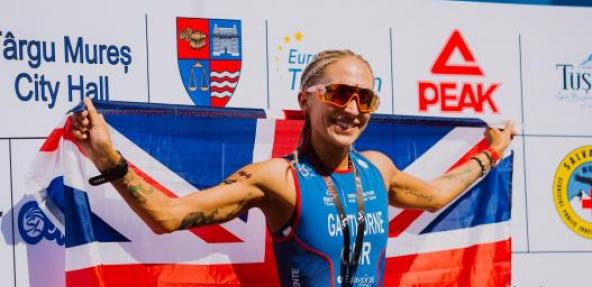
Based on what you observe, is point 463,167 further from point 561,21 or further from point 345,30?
point 561,21

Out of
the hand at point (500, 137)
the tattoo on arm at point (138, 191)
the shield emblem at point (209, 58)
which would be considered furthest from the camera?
the hand at point (500, 137)

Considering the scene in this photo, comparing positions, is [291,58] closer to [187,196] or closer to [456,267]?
[456,267]

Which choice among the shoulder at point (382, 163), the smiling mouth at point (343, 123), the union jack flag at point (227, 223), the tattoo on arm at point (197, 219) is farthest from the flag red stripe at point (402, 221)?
the tattoo on arm at point (197, 219)

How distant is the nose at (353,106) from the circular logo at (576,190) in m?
1.98

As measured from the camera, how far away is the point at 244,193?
3.46 meters

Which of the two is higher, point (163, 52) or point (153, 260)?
point (163, 52)

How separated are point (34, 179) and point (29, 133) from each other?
0.27 metres

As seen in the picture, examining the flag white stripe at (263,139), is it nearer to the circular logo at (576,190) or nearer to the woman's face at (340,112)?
the woman's face at (340,112)

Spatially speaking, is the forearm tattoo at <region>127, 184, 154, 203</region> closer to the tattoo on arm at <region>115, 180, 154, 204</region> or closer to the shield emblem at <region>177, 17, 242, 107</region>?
the tattoo on arm at <region>115, 180, 154, 204</region>

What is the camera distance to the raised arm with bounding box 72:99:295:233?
301 centimetres

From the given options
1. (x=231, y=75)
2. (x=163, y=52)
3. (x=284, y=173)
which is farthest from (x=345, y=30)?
(x=284, y=173)

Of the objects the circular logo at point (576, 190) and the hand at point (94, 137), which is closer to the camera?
the hand at point (94, 137)

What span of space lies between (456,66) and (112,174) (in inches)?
94.3

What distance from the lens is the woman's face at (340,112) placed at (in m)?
3.59
